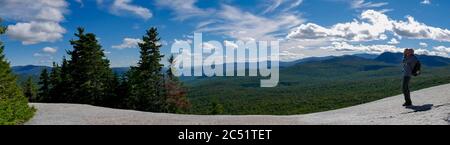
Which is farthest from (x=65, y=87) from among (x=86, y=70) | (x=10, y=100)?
(x=10, y=100)

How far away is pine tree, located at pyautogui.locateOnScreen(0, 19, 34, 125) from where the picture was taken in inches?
777

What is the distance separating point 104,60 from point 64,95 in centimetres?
770

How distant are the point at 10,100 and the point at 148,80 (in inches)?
1455

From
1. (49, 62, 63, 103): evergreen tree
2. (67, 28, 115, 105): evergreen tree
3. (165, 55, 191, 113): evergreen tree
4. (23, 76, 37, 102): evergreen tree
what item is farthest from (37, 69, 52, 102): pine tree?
(165, 55, 191, 113): evergreen tree

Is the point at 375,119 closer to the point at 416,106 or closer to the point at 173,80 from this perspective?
the point at 416,106

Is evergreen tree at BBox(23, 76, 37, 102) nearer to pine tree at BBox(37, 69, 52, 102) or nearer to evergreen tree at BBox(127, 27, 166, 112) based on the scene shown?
pine tree at BBox(37, 69, 52, 102)

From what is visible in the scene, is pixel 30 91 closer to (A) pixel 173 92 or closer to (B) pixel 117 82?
(B) pixel 117 82

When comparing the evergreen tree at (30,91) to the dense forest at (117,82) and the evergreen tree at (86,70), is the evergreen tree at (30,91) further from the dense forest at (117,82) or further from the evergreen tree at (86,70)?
the evergreen tree at (86,70)

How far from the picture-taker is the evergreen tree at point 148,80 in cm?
6078

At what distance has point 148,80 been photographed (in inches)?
2398

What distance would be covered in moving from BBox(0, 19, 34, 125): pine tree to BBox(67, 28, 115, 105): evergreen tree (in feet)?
94.2

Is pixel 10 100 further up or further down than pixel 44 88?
further up
